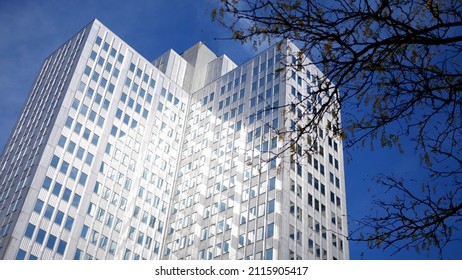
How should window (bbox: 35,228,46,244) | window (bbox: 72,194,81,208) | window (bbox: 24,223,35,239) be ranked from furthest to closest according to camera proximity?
1. window (bbox: 72,194,81,208)
2. window (bbox: 35,228,46,244)
3. window (bbox: 24,223,35,239)

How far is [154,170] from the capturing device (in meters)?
72.2

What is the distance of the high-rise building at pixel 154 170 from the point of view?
55.7 metres

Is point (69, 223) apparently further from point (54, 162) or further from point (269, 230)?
point (269, 230)

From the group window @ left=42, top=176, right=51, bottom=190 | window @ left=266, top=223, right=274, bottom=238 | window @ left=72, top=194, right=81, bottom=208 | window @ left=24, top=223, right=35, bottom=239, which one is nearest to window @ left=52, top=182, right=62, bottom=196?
window @ left=42, top=176, right=51, bottom=190

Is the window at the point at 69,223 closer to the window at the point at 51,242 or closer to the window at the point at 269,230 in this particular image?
the window at the point at 51,242

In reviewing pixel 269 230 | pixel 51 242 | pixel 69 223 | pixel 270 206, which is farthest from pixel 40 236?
pixel 270 206

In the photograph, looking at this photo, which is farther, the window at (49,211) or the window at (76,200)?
the window at (76,200)

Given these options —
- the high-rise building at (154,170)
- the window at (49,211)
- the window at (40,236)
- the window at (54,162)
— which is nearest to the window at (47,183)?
the high-rise building at (154,170)

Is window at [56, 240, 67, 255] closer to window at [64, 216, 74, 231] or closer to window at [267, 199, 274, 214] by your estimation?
window at [64, 216, 74, 231]

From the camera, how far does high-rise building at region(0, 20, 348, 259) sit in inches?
2191

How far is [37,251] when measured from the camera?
174 ft

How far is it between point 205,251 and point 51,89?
109 ft

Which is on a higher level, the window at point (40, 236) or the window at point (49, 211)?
the window at point (49, 211)
